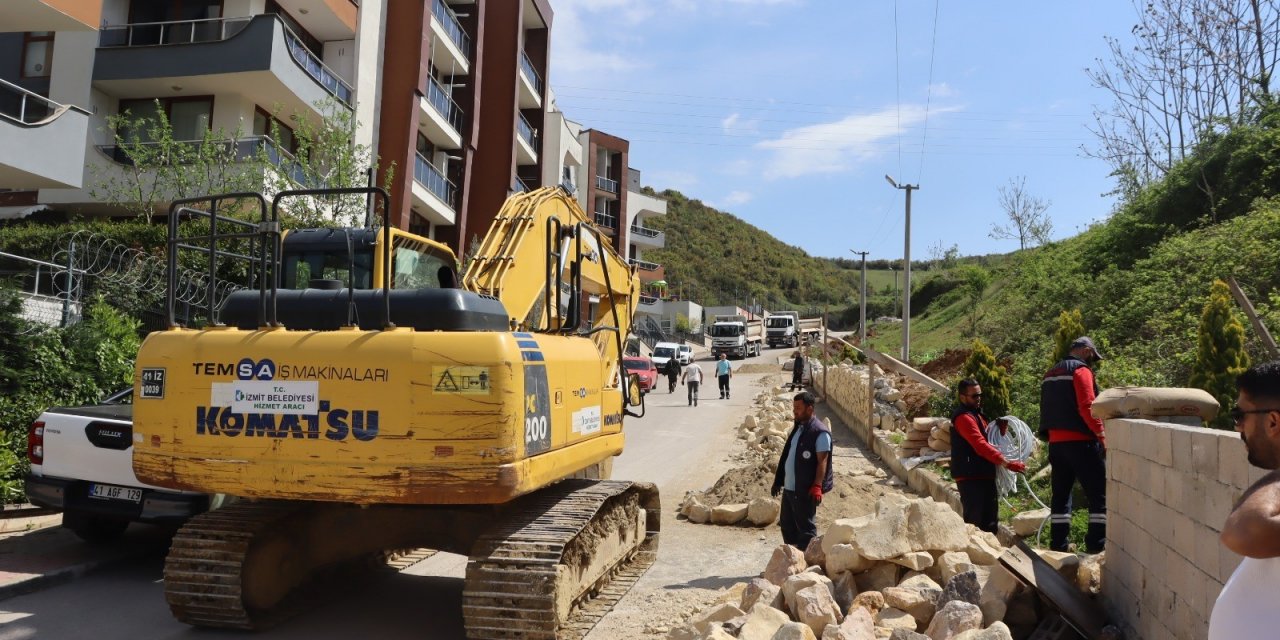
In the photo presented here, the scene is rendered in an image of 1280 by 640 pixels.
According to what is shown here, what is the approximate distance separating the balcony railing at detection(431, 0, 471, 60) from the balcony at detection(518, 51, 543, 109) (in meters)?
4.21

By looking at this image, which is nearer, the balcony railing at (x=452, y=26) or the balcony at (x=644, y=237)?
the balcony railing at (x=452, y=26)

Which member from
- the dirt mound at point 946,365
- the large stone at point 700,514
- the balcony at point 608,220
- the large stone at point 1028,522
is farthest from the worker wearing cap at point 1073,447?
the balcony at point 608,220

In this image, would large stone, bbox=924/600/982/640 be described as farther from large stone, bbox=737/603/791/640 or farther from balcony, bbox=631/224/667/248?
balcony, bbox=631/224/667/248

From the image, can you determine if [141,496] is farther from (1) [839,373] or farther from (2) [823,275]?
(2) [823,275]

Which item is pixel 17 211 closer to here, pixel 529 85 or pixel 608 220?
pixel 529 85

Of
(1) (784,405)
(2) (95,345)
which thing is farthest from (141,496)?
(1) (784,405)

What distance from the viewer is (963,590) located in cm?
521

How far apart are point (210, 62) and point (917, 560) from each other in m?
18.6

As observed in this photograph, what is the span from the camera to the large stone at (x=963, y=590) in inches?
203

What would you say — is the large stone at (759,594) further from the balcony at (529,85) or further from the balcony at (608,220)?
the balcony at (608,220)

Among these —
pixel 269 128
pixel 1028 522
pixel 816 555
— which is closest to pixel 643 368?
pixel 269 128

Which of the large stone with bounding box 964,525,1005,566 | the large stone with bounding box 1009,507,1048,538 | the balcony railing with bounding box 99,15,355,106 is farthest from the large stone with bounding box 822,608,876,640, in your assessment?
the balcony railing with bounding box 99,15,355,106

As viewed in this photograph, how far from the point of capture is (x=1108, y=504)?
18.3 feet

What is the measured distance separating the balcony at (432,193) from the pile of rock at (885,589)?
22.0 metres
